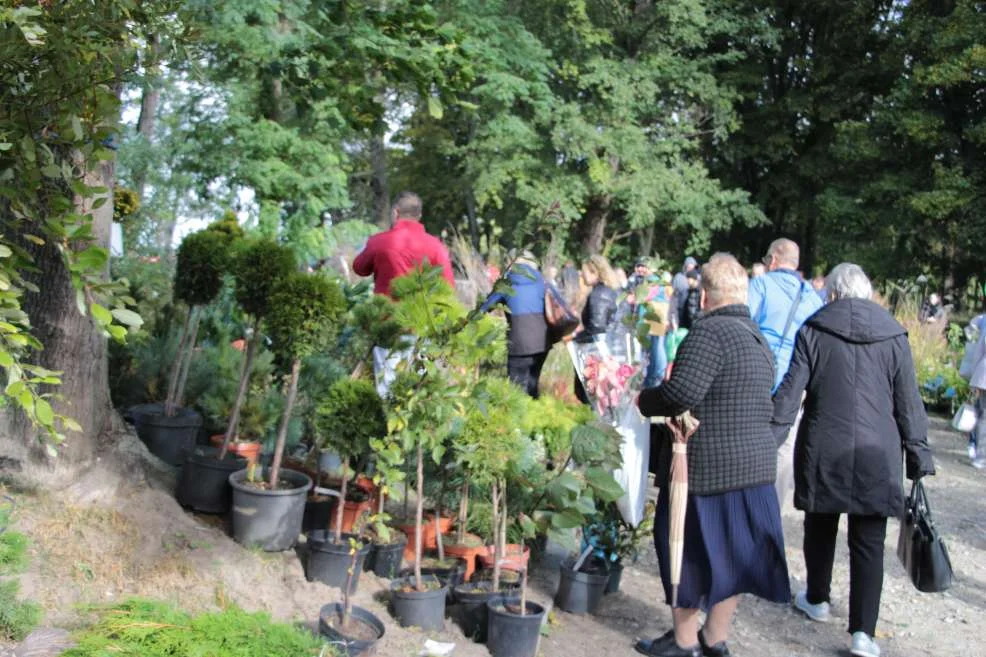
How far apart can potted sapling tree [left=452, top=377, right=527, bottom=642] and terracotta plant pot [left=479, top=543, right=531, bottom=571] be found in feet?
0.58

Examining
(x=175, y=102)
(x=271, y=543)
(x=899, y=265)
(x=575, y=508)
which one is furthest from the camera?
(x=899, y=265)

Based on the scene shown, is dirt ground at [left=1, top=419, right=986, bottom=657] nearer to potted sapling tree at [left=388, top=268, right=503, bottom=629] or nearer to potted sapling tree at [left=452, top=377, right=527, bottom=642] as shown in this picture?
potted sapling tree at [left=452, top=377, right=527, bottom=642]

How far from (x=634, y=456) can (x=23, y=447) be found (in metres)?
2.75

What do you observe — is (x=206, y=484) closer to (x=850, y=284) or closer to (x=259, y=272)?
(x=259, y=272)

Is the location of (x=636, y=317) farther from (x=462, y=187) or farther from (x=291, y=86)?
(x=462, y=187)

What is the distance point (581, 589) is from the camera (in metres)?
4.82

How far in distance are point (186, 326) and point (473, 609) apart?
229cm

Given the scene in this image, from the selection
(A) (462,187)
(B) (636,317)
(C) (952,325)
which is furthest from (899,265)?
(B) (636,317)

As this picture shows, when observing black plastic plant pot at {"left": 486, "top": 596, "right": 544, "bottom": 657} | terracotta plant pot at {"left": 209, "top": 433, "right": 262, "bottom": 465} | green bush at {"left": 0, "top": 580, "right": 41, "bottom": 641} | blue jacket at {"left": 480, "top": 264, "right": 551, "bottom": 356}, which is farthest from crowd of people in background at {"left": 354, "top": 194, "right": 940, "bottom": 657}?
blue jacket at {"left": 480, "top": 264, "right": 551, "bottom": 356}

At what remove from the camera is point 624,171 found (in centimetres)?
2730

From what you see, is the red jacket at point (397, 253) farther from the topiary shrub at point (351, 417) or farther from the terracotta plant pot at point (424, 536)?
the topiary shrub at point (351, 417)

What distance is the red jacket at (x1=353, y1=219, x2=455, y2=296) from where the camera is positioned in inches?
225

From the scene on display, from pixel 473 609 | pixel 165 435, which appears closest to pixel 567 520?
pixel 473 609

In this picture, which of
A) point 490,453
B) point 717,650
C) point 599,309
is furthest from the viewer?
point 599,309
